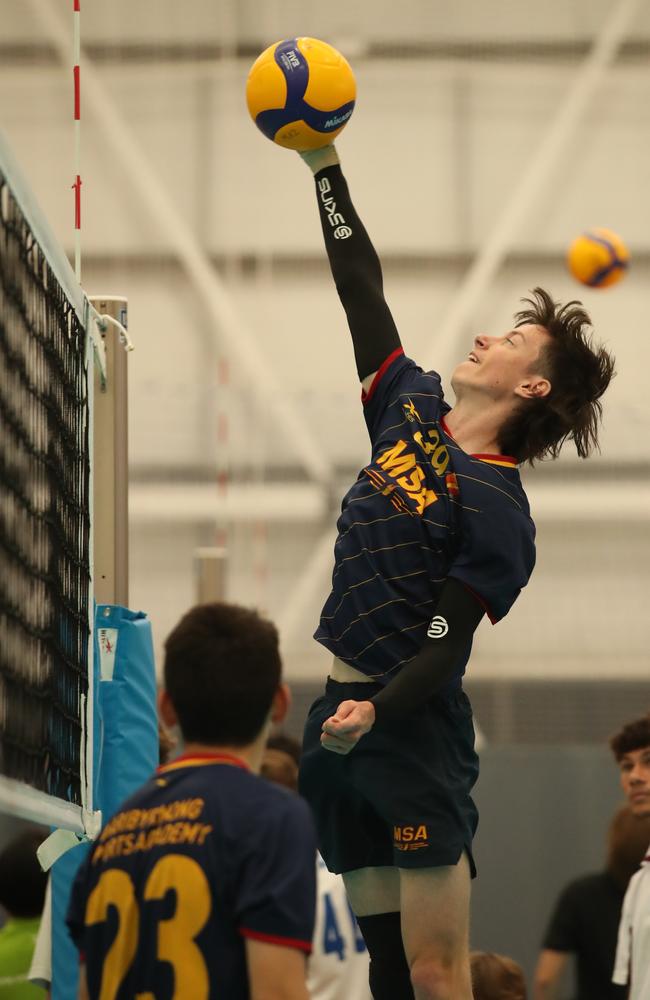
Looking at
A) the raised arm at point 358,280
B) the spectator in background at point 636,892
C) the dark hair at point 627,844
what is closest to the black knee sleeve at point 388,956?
the raised arm at point 358,280

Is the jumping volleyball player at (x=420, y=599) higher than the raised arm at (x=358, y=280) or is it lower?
lower

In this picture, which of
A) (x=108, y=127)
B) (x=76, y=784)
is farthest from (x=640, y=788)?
(x=108, y=127)

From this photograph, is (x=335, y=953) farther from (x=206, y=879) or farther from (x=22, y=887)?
(x=206, y=879)

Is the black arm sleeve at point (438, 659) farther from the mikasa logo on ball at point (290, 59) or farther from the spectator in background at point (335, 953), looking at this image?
the spectator in background at point (335, 953)

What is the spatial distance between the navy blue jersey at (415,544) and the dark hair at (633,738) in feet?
7.65

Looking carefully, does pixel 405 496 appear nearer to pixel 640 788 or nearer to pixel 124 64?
pixel 640 788

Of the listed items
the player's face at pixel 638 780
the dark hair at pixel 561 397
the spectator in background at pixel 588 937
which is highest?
the dark hair at pixel 561 397

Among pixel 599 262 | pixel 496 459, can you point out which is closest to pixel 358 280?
pixel 496 459

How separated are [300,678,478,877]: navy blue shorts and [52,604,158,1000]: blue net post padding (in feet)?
2.02

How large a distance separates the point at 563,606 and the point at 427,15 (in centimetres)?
557

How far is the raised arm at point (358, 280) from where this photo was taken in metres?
4.20

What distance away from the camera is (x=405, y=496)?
3.94 meters

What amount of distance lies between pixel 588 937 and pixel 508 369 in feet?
12.5

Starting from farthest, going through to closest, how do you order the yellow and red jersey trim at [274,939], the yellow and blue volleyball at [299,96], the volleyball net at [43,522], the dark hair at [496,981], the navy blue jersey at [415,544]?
1. the dark hair at [496,981]
2. the yellow and blue volleyball at [299,96]
3. the navy blue jersey at [415,544]
4. the volleyball net at [43,522]
5. the yellow and red jersey trim at [274,939]
